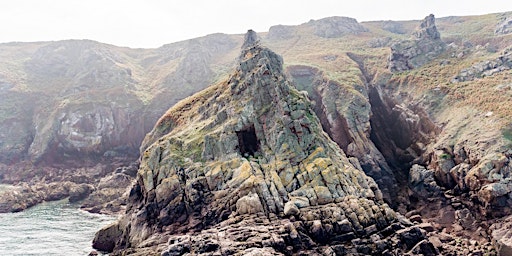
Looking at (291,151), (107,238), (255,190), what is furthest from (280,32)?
(255,190)

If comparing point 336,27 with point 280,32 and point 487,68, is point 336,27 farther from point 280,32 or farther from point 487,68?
point 487,68

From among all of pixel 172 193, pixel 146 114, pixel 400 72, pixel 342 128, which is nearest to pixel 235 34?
pixel 146 114

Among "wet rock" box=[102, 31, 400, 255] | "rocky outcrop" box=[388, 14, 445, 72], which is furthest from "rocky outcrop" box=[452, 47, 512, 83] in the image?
"wet rock" box=[102, 31, 400, 255]

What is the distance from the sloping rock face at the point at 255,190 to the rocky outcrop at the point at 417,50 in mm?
48543

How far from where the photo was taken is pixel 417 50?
323 feet

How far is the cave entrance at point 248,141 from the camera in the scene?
50.9 meters

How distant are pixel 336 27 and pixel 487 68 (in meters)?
84.1

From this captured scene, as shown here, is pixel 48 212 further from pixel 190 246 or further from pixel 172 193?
pixel 190 246

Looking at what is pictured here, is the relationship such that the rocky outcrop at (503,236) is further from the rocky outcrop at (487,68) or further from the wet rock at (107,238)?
the wet rock at (107,238)

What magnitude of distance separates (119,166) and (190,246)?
64.4 metres

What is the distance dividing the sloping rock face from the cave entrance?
0.47ft

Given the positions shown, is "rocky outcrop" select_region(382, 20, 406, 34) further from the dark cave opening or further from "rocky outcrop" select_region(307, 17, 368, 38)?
the dark cave opening

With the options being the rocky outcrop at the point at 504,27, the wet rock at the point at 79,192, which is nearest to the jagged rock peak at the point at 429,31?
the rocky outcrop at the point at 504,27

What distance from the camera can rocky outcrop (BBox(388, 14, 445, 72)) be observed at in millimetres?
95562
